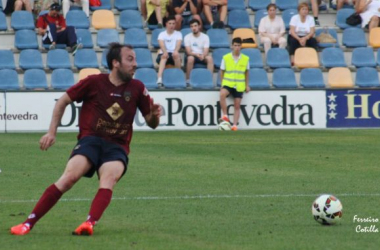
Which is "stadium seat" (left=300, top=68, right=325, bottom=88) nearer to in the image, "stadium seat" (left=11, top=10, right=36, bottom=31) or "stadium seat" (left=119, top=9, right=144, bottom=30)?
"stadium seat" (left=119, top=9, right=144, bottom=30)

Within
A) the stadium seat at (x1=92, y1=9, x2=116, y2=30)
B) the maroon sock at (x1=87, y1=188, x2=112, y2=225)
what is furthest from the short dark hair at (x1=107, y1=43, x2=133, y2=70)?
the stadium seat at (x1=92, y1=9, x2=116, y2=30)

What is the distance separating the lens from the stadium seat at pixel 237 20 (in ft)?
86.4

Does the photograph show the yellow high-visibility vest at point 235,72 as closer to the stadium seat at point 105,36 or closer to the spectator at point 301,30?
the spectator at point 301,30

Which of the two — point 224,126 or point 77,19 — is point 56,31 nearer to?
point 77,19

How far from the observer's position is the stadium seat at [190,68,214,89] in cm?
2412

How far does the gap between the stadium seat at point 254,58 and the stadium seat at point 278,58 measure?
24cm

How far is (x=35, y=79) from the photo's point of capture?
77.8 ft

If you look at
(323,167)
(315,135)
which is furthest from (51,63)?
(323,167)

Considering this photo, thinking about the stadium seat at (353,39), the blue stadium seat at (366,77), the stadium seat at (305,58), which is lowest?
the blue stadium seat at (366,77)

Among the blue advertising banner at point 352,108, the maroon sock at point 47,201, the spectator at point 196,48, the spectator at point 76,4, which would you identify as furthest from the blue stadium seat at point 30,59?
the maroon sock at point 47,201

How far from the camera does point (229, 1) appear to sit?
26.7 m

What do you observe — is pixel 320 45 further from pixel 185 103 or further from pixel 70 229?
pixel 70 229

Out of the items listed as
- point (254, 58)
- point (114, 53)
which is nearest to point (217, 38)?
point (254, 58)

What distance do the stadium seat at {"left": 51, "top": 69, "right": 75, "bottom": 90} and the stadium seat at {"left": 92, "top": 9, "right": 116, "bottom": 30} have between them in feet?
7.41
